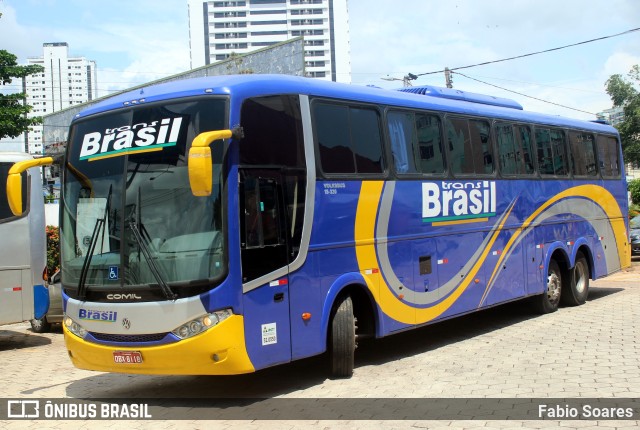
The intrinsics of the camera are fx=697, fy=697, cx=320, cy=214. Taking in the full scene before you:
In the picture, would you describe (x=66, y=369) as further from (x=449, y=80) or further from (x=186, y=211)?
(x=449, y=80)

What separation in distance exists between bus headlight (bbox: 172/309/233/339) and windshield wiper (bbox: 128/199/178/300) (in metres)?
0.31

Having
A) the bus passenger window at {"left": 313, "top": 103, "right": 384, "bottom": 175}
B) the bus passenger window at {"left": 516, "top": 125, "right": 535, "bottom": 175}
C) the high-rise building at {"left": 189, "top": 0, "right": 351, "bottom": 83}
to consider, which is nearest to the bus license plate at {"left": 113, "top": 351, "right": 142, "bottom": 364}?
the bus passenger window at {"left": 313, "top": 103, "right": 384, "bottom": 175}

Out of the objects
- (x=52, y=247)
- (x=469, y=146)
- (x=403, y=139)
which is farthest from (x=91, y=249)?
(x=52, y=247)

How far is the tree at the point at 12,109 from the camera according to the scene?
21906mm

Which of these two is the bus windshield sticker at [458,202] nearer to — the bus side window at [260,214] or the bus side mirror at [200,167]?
the bus side window at [260,214]

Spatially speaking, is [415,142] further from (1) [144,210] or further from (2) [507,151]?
(1) [144,210]

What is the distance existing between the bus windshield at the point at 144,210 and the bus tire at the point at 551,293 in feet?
25.9

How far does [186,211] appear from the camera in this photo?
22.7 feet

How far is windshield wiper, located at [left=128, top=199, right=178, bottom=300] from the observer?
22.3ft

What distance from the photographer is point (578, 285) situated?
1384 cm

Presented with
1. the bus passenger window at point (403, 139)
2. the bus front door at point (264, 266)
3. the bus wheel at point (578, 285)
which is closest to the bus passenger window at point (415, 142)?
the bus passenger window at point (403, 139)

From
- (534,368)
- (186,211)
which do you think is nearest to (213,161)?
(186,211)

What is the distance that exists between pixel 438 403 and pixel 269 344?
1.80 metres

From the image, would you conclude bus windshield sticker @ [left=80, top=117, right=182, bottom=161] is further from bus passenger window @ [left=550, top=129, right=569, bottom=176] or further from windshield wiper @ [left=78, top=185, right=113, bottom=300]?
bus passenger window @ [left=550, top=129, right=569, bottom=176]
